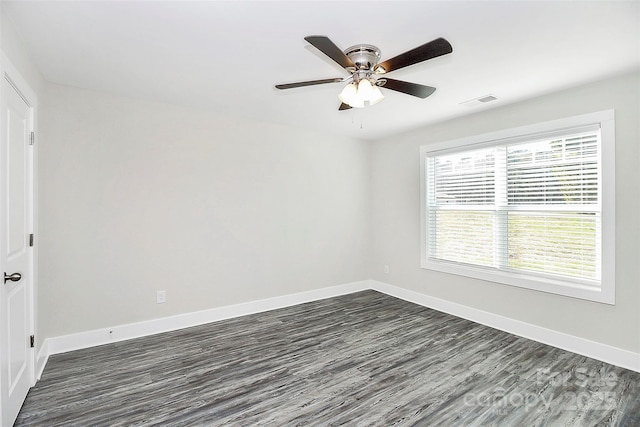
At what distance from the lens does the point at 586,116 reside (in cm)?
283

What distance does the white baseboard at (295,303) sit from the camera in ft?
8.91

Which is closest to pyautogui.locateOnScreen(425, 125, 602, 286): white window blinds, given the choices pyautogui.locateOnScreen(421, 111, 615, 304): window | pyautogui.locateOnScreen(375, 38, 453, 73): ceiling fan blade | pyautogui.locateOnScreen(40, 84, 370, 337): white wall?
pyautogui.locateOnScreen(421, 111, 615, 304): window

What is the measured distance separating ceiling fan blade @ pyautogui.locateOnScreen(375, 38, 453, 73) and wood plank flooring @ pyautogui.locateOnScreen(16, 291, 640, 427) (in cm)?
226

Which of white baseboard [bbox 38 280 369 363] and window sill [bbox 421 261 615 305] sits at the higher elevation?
window sill [bbox 421 261 615 305]

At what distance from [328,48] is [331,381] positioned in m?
2.38

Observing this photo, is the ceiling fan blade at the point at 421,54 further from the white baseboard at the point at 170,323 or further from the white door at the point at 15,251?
the white baseboard at the point at 170,323

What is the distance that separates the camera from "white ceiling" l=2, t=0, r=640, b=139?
1.77 metres

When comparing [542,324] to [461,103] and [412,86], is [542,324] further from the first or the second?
[412,86]

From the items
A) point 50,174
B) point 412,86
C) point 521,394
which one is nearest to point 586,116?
point 412,86

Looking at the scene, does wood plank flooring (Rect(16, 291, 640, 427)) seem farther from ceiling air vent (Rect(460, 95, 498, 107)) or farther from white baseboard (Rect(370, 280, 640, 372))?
ceiling air vent (Rect(460, 95, 498, 107))

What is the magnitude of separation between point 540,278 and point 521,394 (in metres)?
1.38

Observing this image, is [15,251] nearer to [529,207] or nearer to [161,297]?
[161,297]

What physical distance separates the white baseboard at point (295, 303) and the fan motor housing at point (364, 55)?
10.2ft

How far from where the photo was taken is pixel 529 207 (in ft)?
10.7
